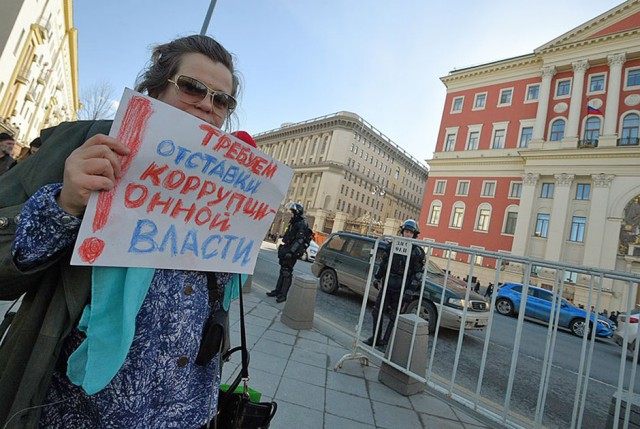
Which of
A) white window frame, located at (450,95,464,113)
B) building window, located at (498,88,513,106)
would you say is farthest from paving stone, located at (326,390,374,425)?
white window frame, located at (450,95,464,113)

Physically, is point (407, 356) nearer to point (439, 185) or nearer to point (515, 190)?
point (515, 190)

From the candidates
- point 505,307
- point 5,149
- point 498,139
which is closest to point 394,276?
point 5,149

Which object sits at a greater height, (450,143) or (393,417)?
(450,143)

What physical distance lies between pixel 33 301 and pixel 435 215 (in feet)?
114

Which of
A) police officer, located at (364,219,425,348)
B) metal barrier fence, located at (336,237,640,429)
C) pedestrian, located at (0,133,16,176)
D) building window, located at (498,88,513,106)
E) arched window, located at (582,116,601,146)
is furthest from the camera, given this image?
building window, located at (498,88,513,106)

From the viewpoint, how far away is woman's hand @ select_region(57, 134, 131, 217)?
70 centimetres

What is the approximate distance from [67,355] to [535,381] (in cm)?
617

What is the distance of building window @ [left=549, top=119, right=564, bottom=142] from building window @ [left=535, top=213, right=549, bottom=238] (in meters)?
6.80

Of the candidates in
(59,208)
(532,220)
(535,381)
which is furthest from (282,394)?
(532,220)

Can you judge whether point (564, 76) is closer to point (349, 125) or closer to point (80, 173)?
point (349, 125)

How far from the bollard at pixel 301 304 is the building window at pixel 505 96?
34.0 meters

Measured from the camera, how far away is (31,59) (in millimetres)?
20250

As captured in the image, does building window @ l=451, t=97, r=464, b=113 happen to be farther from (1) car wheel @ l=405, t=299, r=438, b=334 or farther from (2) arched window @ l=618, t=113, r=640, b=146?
(1) car wheel @ l=405, t=299, r=438, b=334

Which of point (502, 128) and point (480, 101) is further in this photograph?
point (480, 101)
